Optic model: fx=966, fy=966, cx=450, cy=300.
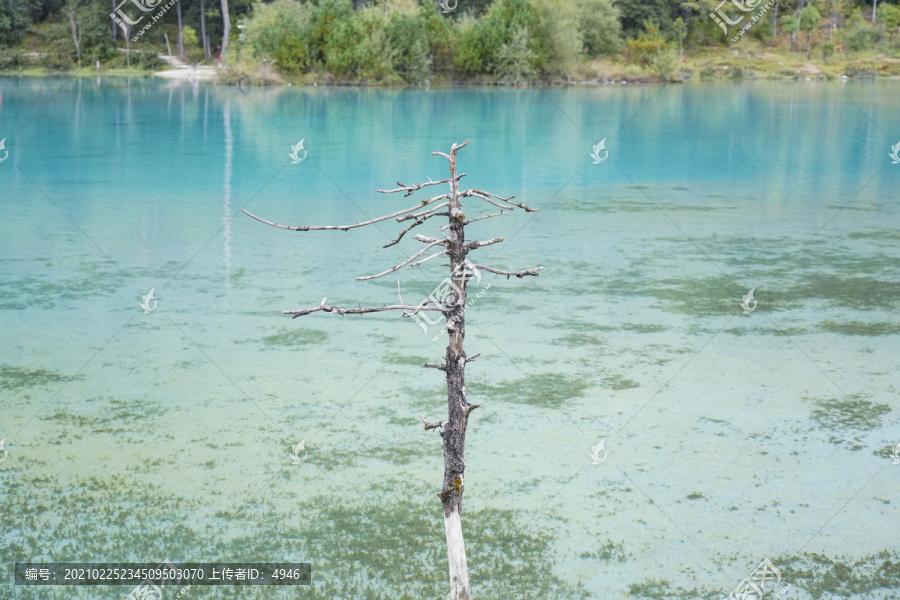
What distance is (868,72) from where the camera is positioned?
36.2 metres

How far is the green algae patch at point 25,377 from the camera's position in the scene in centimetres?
478

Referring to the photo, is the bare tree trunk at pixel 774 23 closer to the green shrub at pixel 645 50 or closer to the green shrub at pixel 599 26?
the green shrub at pixel 645 50

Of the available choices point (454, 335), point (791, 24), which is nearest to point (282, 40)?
point (791, 24)

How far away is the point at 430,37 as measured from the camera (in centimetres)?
3294

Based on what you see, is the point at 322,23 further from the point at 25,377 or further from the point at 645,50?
the point at 25,377

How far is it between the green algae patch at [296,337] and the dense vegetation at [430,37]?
69.4ft

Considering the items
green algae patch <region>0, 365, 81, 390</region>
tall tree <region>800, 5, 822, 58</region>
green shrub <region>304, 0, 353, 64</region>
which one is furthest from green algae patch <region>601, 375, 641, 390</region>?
tall tree <region>800, 5, 822, 58</region>

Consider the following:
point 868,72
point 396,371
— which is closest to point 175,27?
point 868,72

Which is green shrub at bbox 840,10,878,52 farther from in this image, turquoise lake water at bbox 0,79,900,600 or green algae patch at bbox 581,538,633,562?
green algae patch at bbox 581,538,633,562

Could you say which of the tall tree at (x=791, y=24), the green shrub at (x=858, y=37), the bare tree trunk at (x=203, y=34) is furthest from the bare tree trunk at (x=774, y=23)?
the bare tree trunk at (x=203, y=34)

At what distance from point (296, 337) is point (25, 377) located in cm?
144

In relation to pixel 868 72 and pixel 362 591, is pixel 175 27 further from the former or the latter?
pixel 362 591

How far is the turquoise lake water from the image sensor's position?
3.33 metres

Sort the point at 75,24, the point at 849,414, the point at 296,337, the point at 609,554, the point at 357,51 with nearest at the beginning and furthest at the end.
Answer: the point at 609,554 < the point at 849,414 < the point at 296,337 < the point at 357,51 < the point at 75,24
